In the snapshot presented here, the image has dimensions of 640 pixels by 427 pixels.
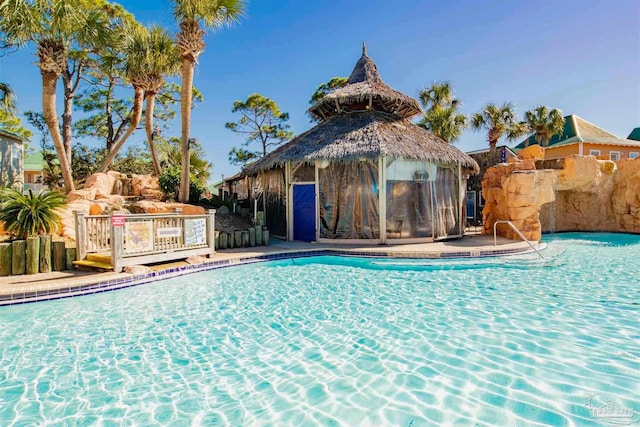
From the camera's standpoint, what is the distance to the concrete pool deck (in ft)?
17.6

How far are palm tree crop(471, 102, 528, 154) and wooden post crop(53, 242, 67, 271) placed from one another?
825 inches

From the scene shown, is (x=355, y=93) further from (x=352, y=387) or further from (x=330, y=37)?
(x=352, y=387)

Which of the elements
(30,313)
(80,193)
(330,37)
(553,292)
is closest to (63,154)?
(80,193)

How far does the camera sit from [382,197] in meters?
10.3

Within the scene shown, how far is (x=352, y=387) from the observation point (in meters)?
2.92

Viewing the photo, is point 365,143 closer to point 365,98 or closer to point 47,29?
point 365,98

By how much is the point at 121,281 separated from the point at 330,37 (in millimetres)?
10020

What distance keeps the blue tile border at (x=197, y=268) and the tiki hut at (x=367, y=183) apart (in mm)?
1507

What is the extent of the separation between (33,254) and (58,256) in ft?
1.37

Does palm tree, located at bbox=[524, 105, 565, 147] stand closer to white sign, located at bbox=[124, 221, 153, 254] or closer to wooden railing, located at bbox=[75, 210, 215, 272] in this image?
wooden railing, located at bbox=[75, 210, 215, 272]

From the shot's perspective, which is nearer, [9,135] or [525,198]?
[525,198]

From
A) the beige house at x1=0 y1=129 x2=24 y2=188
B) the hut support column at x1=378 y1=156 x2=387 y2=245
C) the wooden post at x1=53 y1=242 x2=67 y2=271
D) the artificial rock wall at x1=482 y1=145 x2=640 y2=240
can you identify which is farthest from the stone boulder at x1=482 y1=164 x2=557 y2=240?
the beige house at x1=0 y1=129 x2=24 y2=188

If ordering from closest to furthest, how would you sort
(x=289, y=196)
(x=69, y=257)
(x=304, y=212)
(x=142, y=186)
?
(x=69, y=257) < (x=304, y=212) < (x=289, y=196) < (x=142, y=186)

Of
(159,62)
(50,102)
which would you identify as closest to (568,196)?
(159,62)
